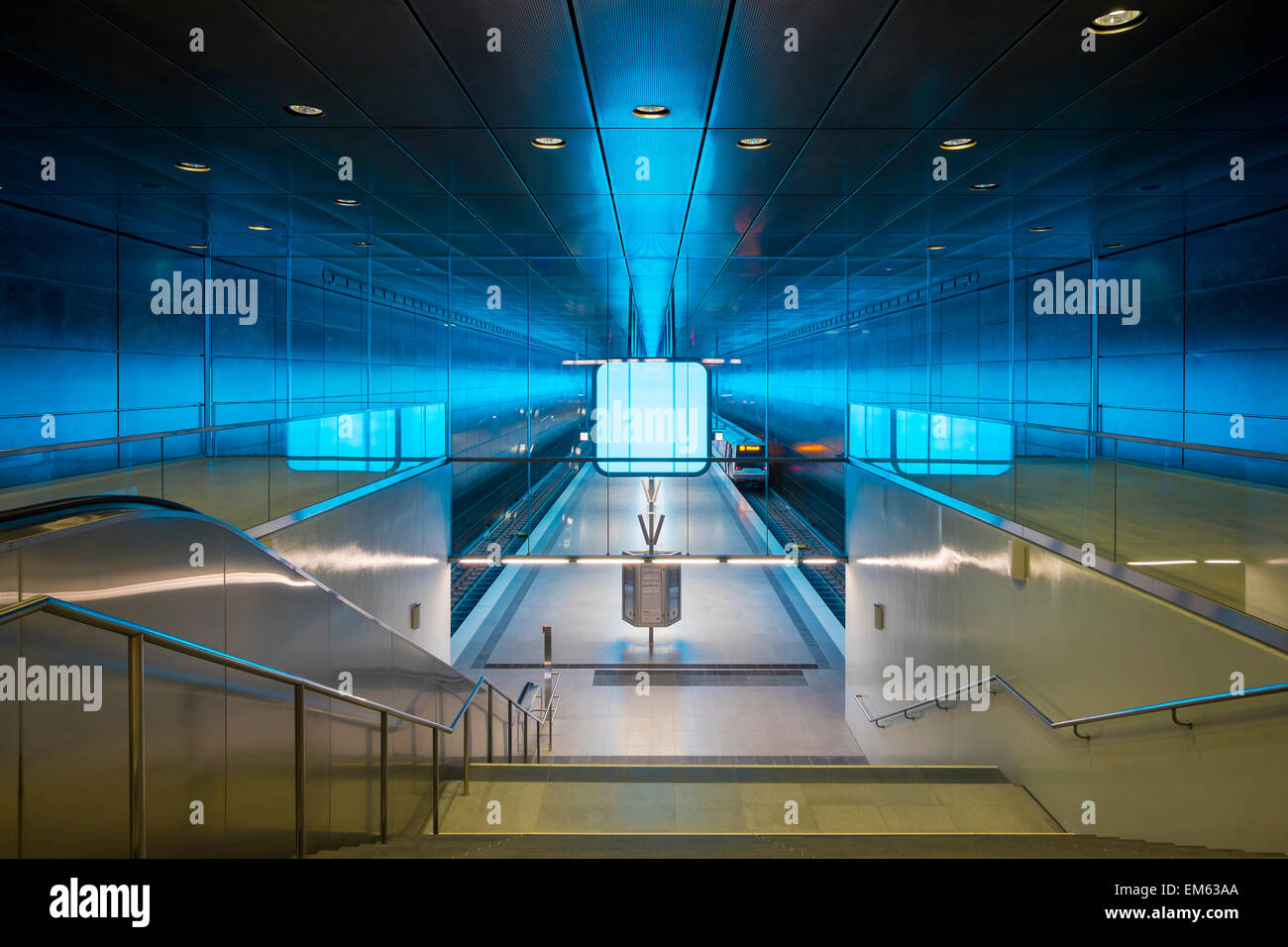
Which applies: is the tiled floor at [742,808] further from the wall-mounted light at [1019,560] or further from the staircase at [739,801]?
the wall-mounted light at [1019,560]

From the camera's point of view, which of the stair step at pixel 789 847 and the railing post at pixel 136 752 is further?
the stair step at pixel 789 847

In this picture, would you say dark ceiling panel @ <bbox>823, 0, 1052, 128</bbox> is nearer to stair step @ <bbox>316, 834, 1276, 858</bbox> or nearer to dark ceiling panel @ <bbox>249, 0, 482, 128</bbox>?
dark ceiling panel @ <bbox>249, 0, 482, 128</bbox>

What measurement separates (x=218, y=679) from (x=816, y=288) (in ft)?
49.5

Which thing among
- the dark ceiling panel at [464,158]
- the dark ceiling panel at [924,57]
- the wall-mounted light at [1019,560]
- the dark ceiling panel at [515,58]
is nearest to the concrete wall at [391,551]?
the dark ceiling panel at [464,158]

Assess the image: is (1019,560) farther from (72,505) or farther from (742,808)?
(72,505)

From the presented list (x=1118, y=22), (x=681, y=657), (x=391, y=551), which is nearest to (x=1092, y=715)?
(x=1118, y=22)

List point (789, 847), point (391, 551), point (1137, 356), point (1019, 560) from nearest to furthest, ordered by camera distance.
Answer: point (789, 847) → point (1019, 560) → point (391, 551) → point (1137, 356)

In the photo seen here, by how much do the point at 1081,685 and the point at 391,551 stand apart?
8.25 meters

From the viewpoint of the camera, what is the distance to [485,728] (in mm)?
9773

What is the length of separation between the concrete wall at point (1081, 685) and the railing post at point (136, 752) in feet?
14.9

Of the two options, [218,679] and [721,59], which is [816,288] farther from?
[218,679]

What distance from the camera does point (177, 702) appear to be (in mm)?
3439

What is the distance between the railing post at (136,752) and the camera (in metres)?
2.51
